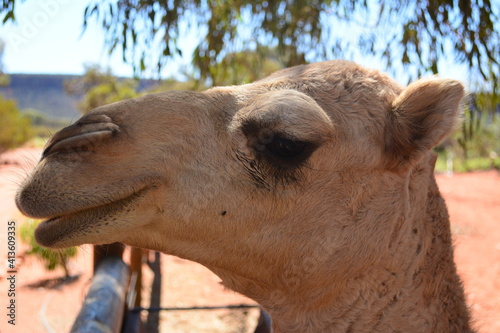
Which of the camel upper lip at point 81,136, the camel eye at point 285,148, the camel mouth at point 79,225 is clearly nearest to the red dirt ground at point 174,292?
the camel eye at point 285,148

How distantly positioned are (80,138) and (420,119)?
1.55 m

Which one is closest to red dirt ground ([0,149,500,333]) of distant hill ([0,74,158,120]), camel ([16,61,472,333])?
camel ([16,61,472,333])

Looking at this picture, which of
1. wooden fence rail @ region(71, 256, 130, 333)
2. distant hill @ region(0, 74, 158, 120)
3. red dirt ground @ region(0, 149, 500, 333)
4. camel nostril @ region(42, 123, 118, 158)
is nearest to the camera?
camel nostril @ region(42, 123, 118, 158)

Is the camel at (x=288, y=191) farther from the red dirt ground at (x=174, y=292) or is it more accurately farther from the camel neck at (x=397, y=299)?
the red dirt ground at (x=174, y=292)

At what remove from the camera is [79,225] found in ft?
5.89

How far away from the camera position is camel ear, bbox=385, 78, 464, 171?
2.15 m

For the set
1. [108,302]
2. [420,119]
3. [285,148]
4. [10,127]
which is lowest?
[10,127]

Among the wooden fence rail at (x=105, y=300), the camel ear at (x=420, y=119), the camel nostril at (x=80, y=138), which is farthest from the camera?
the wooden fence rail at (x=105, y=300)

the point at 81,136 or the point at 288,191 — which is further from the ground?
the point at 81,136

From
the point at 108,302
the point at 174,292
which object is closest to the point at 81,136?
the point at 108,302

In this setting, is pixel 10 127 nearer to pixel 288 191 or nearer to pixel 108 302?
pixel 108 302

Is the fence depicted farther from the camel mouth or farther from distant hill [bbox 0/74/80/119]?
distant hill [bbox 0/74/80/119]

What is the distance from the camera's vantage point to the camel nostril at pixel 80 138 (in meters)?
1.76

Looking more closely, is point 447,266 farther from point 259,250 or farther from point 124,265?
point 124,265
